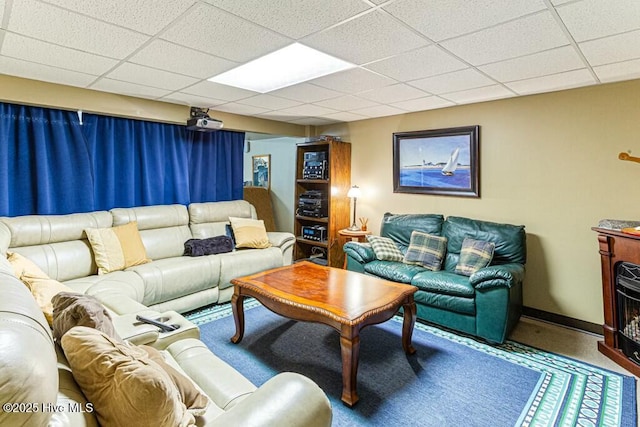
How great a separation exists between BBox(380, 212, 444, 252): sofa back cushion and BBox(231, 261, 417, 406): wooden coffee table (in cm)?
121

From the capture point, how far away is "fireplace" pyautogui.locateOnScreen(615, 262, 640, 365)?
8.00 ft

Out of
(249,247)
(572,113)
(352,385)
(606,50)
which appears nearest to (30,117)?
(249,247)

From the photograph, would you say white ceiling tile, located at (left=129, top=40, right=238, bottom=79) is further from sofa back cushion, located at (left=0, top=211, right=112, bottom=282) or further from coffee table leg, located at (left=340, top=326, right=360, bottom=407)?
coffee table leg, located at (left=340, top=326, right=360, bottom=407)

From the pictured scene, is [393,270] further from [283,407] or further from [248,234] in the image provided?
[283,407]

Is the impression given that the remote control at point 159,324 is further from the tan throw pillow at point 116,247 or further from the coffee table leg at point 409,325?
the coffee table leg at point 409,325

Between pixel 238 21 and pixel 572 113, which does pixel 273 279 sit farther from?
pixel 572 113

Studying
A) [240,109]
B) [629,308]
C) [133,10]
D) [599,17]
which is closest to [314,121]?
[240,109]

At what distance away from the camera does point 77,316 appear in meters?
1.24

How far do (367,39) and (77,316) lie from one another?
2039mm

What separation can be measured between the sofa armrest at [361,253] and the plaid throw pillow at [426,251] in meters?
0.38

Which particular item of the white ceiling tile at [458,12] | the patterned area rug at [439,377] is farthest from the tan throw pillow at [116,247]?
the white ceiling tile at [458,12]

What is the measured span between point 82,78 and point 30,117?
79cm

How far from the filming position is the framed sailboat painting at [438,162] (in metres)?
3.85

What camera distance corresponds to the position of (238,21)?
6.06 ft
